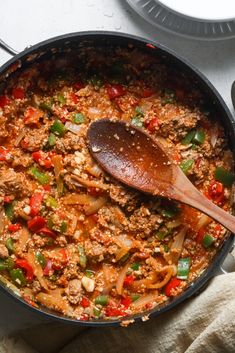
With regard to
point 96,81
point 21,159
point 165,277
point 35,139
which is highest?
point 96,81

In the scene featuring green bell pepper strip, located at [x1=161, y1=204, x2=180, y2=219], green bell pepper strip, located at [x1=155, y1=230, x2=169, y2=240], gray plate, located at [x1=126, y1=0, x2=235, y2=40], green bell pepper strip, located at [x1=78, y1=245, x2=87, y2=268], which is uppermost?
gray plate, located at [x1=126, y1=0, x2=235, y2=40]

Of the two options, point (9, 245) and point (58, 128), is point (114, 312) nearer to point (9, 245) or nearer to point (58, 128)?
point (9, 245)

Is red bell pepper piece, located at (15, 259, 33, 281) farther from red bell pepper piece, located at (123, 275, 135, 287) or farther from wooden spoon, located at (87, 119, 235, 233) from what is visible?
wooden spoon, located at (87, 119, 235, 233)

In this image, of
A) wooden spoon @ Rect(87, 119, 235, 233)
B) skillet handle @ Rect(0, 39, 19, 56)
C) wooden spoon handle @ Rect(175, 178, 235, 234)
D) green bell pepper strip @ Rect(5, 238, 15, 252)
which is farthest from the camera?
skillet handle @ Rect(0, 39, 19, 56)

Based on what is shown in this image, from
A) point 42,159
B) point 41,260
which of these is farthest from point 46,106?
point 41,260

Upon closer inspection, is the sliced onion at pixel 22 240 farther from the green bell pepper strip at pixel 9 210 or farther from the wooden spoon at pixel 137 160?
the wooden spoon at pixel 137 160

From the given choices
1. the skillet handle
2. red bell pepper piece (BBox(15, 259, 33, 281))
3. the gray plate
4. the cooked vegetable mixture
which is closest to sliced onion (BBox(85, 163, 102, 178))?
the cooked vegetable mixture
